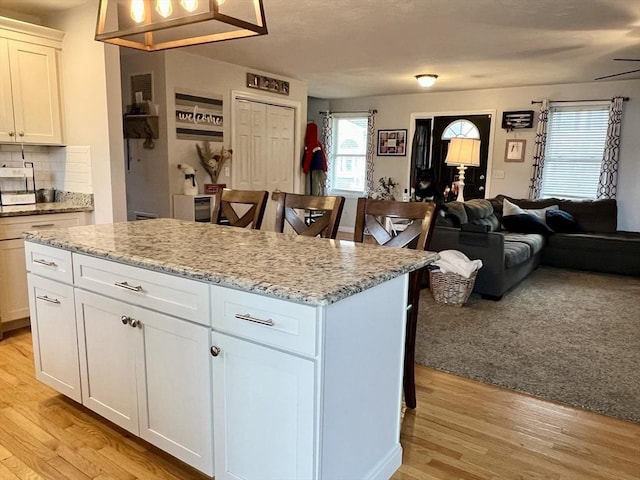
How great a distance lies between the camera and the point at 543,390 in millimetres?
2686

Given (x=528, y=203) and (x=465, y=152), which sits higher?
(x=465, y=152)

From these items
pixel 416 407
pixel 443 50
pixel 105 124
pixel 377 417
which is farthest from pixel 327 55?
pixel 377 417

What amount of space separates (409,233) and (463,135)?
568cm

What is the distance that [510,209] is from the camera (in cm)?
607

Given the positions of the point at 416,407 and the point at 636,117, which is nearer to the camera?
the point at 416,407

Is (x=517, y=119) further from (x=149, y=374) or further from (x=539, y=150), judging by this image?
(x=149, y=374)

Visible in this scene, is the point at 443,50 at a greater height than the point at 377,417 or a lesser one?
greater

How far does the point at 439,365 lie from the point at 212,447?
5.69 feet

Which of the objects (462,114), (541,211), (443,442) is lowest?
(443,442)

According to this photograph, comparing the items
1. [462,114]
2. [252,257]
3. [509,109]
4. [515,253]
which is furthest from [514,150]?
[252,257]

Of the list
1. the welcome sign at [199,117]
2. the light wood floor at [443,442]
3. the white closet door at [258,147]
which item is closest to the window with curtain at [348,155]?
the white closet door at [258,147]

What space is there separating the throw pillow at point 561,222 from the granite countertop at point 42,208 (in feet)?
17.2

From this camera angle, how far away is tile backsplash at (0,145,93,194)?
12.3 feet

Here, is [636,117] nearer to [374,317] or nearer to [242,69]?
[242,69]
